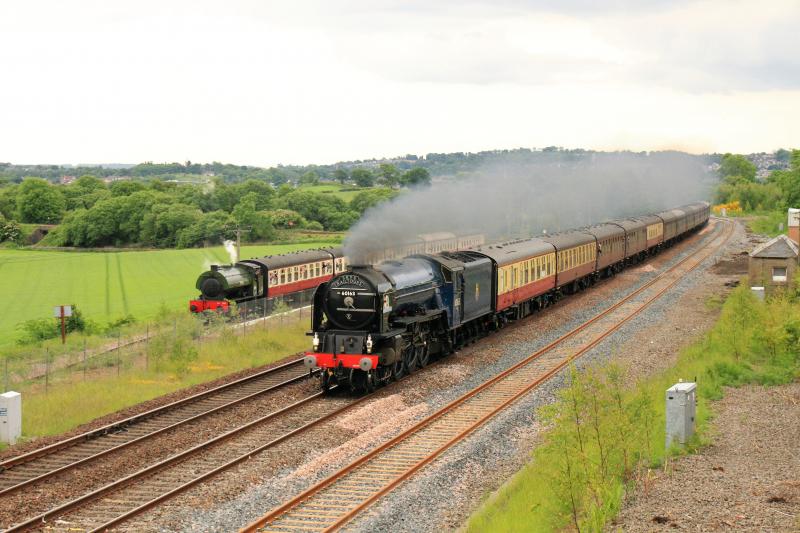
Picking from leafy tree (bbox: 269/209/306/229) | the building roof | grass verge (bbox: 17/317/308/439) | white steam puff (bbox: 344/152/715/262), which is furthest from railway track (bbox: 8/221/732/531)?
leafy tree (bbox: 269/209/306/229)

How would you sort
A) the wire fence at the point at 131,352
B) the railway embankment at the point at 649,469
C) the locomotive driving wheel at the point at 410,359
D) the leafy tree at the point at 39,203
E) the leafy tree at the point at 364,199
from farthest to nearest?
the leafy tree at the point at 39,203, the leafy tree at the point at 364,199, the wire fence at the point at 131,352, the locomotive driving wheel at the point at 410,359, the railway embankment at the point at 649,469

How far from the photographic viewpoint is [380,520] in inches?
562

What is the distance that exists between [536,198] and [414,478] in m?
59.7

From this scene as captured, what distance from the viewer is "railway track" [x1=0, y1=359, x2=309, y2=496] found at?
17141mm

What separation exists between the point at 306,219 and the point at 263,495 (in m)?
96.1

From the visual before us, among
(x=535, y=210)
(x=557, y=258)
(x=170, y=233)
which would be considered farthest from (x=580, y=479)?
(x=170, y=233)

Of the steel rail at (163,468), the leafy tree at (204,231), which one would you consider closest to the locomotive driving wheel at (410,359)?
the steel rail at (163,468)

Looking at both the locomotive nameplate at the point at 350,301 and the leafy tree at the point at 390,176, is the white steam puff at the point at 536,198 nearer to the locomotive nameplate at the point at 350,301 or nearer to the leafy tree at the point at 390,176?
the locomotive nameplate at the point at 350,301

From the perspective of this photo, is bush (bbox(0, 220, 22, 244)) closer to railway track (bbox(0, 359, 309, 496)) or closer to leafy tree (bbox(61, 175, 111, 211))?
leafy tree (bbox(61, 175, 111, 211))

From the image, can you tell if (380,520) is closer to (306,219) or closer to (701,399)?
(701,399)

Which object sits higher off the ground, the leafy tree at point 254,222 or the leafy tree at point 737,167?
the leafy tree at point 737,167

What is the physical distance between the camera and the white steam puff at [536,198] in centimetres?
3412

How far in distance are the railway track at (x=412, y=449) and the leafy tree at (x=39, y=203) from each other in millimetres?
131397

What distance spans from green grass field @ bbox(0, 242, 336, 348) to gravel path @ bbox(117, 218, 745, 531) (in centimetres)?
2162
